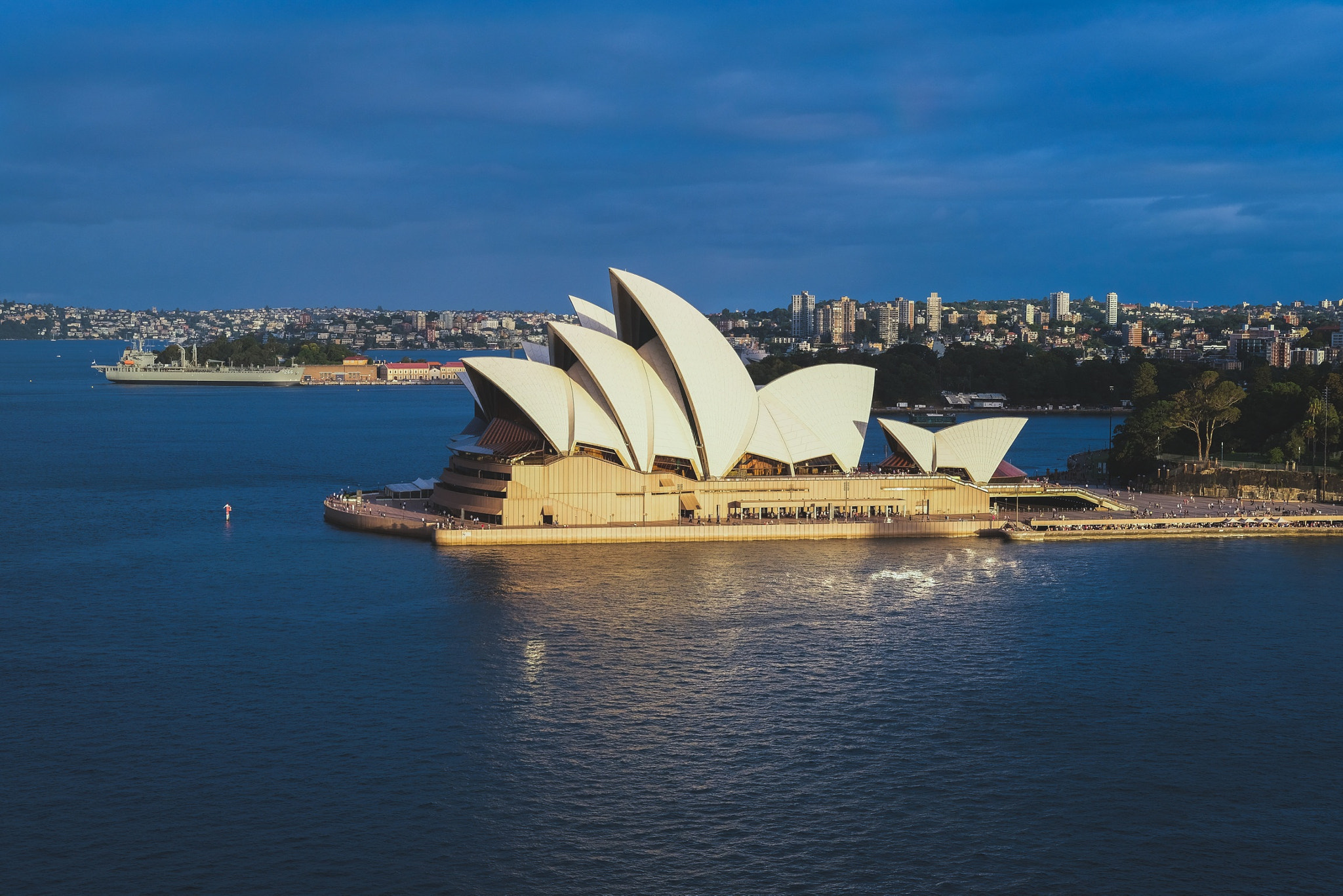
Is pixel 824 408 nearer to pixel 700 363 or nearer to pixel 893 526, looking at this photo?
pixel 893 526

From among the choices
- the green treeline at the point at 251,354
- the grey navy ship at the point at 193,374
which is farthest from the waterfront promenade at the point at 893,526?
the green treeline at the point at 251,354

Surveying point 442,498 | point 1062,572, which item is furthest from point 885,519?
point 442,498

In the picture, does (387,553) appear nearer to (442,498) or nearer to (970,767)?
(442,498)

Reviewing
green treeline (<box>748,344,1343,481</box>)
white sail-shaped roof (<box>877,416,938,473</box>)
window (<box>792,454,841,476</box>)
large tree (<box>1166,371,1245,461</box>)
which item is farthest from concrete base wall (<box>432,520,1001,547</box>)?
green treeline (<box>748,344,1343,481</box>)

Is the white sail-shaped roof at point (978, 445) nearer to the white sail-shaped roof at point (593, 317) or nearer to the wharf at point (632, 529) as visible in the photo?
the wharf at point (632, 529)

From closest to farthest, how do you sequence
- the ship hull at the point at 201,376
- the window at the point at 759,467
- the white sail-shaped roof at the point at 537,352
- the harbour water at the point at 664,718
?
the harbour water at the point at 664,718, the window at the point at 759,467, the white sail-shaped roof at the point at 537,352, the ship hull at the point at 201,376

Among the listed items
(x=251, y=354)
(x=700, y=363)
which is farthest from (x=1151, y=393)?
(x=251, y=354)
